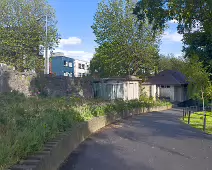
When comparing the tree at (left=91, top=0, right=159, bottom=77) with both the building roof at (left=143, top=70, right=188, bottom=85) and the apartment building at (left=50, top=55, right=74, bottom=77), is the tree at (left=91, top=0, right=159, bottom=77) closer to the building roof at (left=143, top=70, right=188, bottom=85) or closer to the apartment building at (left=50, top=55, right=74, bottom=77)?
the building roof at (left=143, top=70, right=188, bottom=85)

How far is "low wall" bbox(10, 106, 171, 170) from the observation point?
14.1 feet

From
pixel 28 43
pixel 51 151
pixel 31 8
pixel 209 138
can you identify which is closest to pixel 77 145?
pixel 51 151

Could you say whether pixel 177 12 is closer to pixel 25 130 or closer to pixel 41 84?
pixel 25 130

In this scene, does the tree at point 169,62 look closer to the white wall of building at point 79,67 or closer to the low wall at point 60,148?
the white wall of building at point 79,67

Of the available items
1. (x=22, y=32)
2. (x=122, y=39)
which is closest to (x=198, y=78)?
(x=122, y=39)

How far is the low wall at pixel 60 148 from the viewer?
4.30 m

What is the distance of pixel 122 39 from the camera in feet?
84.7

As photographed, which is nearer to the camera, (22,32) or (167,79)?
(22,32)

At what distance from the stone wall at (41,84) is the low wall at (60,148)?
6.87 metres

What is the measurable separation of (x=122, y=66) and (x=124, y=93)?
25.5ft

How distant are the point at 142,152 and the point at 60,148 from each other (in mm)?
2461

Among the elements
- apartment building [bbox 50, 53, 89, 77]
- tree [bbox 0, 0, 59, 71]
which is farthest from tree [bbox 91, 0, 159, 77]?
apartment building [bbox 50, 53, 89, 77]

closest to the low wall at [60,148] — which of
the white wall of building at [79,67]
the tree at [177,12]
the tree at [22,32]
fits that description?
the tree at [177,12]

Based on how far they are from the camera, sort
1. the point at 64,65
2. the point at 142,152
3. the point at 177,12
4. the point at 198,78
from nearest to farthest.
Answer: the point at 142,152, the point at 177,12, the point at 198,78, the point at 64,65
